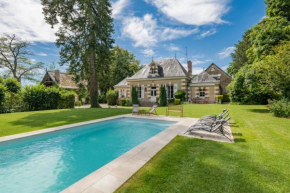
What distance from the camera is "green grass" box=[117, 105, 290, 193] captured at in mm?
2553

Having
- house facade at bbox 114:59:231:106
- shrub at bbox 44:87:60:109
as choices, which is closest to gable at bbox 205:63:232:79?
house facade at bbox 114:59:231:106

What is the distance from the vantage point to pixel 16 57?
98.8ft

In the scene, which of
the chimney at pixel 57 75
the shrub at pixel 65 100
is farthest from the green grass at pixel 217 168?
the chimney at pixel 57 75

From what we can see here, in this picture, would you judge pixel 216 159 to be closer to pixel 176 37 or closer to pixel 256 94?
pixel 176 37

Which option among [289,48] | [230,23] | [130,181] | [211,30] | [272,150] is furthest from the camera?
[211,30]

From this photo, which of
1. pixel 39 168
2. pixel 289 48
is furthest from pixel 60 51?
pixel 289 48

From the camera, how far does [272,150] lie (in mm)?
4125

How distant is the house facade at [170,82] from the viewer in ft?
70.7

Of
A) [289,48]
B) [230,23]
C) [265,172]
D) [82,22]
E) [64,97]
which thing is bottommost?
[265,172]

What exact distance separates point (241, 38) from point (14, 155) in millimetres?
40565

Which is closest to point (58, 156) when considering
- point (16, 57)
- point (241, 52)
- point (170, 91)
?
point (170, 91)

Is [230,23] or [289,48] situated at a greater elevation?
[230,23]

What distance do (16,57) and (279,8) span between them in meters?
44.9

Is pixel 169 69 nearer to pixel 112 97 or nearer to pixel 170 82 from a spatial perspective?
pixel 170 82
